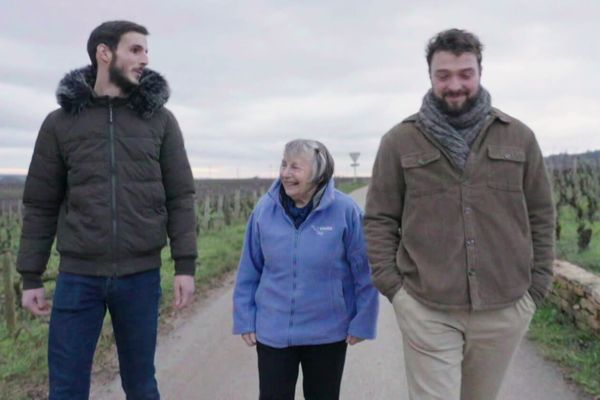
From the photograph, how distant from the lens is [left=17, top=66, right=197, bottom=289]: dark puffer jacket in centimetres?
284

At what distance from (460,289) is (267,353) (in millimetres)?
957

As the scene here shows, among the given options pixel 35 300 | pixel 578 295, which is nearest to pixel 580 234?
pixel 578 295

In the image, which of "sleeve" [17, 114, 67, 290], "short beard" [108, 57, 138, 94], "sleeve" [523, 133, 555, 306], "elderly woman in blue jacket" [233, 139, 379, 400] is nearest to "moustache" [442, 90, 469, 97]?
"sleeve" [523, 133, 555, 306]

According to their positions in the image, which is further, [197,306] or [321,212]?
Result: [197,306]

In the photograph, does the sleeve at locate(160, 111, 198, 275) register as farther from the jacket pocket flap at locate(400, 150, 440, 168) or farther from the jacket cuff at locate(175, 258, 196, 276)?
the jacket pocket flap at locate(400, 150, 440, 168)

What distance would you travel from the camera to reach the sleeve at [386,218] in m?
2.74

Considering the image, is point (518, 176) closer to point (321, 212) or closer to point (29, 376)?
point (321, 212)

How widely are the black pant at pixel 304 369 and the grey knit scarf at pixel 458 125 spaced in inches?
42.3

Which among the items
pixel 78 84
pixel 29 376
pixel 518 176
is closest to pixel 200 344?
pixel 29 376

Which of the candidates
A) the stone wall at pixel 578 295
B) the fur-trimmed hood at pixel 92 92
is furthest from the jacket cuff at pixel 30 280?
the stone wall at pixel 578 295

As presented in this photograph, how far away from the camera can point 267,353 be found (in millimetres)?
2994

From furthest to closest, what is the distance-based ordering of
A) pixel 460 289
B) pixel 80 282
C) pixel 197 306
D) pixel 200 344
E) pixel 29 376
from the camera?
pixel 197 306 < pixel 200 344 < pixel 29 376 < pixel 80 282 < pixel 460 289

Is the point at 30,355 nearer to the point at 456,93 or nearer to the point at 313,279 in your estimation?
the point at 313,279

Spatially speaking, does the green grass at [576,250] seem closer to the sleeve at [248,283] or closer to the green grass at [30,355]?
the green grass at [30,355]
